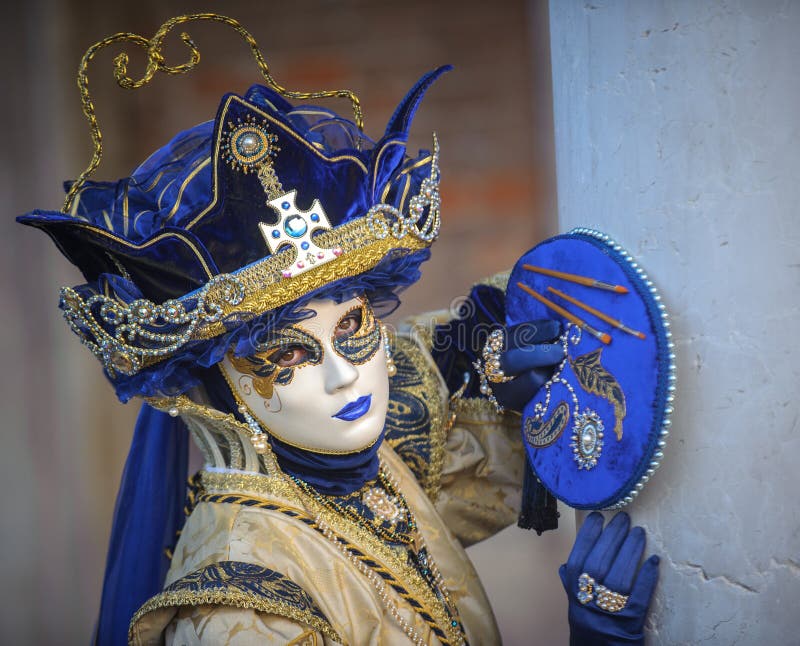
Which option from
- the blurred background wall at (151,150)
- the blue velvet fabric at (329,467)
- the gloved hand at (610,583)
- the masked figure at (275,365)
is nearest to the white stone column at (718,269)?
the gloved hand at (610,583)

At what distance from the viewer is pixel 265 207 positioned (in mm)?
1255

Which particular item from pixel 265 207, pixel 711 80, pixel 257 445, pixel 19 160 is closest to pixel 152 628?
pixel 257 445

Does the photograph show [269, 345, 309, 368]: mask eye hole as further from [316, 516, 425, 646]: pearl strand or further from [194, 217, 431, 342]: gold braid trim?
[316, 516, 425, 646]: pearl strand

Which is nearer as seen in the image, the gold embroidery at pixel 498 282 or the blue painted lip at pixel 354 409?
the blue painted lip at pixel 354 409

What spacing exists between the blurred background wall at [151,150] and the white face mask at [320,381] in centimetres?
173

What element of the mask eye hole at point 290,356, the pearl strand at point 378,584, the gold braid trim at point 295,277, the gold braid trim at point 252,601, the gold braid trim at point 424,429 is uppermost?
the gold braid trim at point 295,277

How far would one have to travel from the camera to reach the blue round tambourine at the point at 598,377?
1117 mm

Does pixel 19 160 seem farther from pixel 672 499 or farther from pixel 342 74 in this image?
pixel 672 499

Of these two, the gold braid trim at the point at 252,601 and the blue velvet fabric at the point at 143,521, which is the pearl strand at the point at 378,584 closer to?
the gold braid trim at the point at 252,601

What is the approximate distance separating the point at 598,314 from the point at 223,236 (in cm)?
55

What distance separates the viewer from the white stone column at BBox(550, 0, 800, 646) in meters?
1.02

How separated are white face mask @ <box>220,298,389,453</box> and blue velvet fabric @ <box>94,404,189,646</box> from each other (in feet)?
1.14

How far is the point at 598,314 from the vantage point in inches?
47.3

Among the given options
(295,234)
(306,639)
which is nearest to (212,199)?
(295,234)
